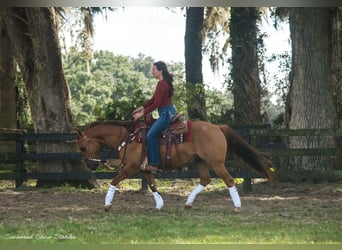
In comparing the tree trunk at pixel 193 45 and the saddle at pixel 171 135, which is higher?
the tree trunk at pixel 193 45

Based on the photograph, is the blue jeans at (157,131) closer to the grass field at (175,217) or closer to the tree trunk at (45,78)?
the grass field at (175,217)

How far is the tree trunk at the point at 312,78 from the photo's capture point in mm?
10242

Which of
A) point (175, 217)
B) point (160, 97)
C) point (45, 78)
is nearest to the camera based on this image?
point (175, 217)

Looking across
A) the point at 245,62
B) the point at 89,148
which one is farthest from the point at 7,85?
the point at 89,148

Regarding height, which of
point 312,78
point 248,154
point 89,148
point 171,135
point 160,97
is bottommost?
point 248,154

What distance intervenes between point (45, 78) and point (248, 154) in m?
4.32

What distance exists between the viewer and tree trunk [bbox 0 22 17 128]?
1331 cm

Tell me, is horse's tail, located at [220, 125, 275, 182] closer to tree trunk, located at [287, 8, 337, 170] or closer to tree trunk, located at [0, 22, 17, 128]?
tree trunk, located at [287, 8, 337, 170]

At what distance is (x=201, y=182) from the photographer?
7.71m

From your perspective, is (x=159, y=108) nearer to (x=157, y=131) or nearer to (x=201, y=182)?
(x=157, y=131)

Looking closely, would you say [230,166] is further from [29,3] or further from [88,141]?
[29,3]

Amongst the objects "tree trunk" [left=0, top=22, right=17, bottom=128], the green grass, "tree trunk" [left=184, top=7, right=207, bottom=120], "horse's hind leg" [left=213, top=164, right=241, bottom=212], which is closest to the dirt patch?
"horse's hind leg" [left=213, top=164, right=241, bottom=212]

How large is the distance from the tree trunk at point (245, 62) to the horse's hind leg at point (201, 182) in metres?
5.57

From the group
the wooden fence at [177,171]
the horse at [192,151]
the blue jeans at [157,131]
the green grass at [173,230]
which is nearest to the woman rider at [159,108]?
the blue jeans at [157,131]
